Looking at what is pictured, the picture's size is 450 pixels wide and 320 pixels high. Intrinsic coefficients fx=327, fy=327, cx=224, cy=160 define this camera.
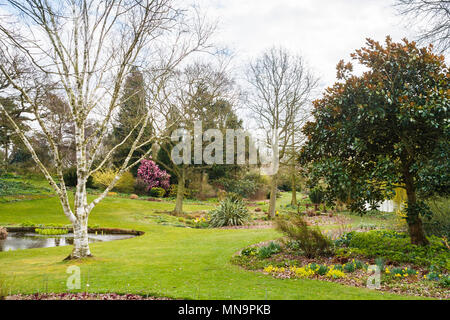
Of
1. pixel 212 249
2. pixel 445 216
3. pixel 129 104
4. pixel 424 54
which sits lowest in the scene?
pixel 212 249

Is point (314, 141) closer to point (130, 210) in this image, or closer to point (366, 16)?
point (366, 16)

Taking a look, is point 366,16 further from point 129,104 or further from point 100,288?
point 129,104

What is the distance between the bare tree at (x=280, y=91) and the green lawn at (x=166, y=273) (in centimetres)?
851

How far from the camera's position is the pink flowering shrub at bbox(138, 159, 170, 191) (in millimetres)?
28422

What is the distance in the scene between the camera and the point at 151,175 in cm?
2888

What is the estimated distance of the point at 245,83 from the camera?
19.6 meters

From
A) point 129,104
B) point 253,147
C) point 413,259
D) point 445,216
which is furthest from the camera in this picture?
point 253,147

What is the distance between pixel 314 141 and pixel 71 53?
6.60 meters

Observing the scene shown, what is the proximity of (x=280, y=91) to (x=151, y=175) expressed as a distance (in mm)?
15186

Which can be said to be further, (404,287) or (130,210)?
(130,210)

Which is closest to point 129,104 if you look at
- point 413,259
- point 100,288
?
point 100,288

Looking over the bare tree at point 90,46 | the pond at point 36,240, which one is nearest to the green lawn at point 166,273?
the bare tree at point 90,46
